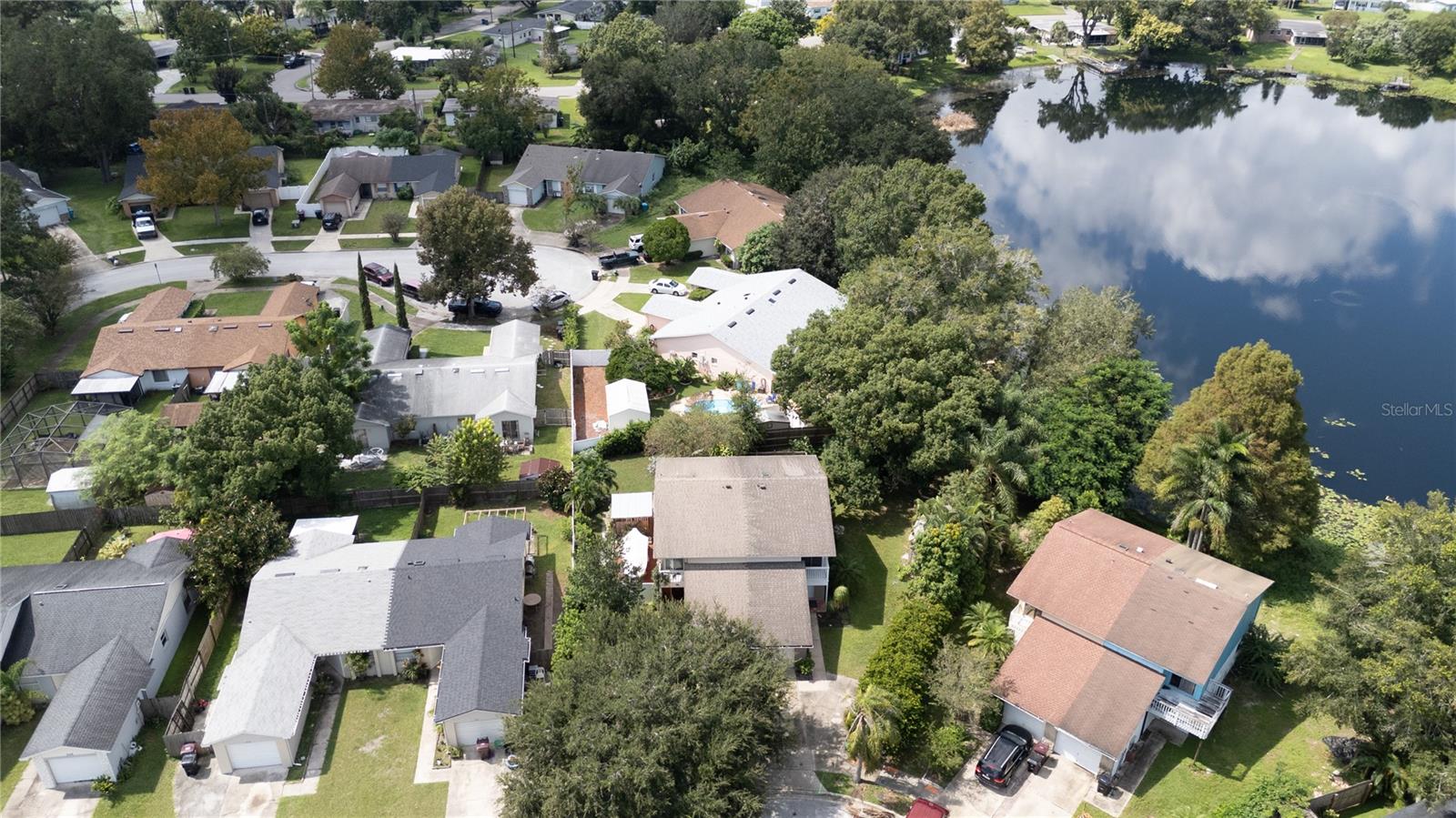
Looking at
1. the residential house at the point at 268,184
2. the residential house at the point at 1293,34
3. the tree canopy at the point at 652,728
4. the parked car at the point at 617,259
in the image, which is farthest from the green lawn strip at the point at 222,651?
the residential house at the point at 1293,34

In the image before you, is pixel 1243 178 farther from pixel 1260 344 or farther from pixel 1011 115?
pixel 1260 344

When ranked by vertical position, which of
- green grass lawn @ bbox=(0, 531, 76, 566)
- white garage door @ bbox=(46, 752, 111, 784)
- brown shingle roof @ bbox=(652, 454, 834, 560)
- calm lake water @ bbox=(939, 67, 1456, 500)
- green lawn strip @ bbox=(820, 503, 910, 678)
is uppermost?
brown shingle roof @ bbox=(652, 454, 834, 560)

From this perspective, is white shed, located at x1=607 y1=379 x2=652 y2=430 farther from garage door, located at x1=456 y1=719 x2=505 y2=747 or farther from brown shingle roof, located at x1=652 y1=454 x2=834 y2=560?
garage door, located at x1=456 y1=719 x2=505 y2=747

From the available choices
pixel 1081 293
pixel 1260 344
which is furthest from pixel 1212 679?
pixel 1081 293

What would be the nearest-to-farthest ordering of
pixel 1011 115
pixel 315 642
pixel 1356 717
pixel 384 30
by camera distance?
1. pixel 1356 717
2. pixel 315 642
3. pixel 1011 115
4. pixel 384 30

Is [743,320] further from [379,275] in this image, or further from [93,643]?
[93,643]

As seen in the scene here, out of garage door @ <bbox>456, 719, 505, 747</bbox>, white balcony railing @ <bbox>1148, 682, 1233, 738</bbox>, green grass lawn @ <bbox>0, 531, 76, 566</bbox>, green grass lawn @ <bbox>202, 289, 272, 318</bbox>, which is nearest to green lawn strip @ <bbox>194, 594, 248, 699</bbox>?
garage door @ <bbox>456, 719, 505, 747</bbox>
